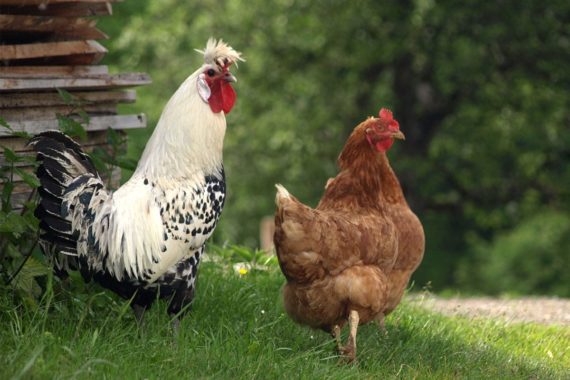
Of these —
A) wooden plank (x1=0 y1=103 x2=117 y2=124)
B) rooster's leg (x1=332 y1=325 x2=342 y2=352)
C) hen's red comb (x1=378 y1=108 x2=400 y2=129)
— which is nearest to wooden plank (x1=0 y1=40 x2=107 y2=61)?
wooden plank (x1=0 y1=103 x2=117 y2=124)

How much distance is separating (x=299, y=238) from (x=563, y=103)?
12.4m

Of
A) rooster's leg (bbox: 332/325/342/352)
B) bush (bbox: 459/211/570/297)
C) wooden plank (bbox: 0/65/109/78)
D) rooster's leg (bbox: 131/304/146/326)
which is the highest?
wooden plank (bbox: 0/65/109/78)

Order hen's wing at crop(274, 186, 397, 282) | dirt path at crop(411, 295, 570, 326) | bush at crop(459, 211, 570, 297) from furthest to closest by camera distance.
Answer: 1. bush at crop(459, 211, 570, 297)
2. dirt path at crop(411, 295, 570, 326)
3. hen's wing at crop(274, 186, 397, 282)

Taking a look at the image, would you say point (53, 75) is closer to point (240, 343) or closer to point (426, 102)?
point (240, 343)

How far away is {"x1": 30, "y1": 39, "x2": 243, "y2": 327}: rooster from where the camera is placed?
616cm

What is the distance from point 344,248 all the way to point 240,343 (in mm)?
869

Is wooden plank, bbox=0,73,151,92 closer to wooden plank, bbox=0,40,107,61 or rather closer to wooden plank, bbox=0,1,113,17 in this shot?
wooden plank, bbox=0,40,107,61

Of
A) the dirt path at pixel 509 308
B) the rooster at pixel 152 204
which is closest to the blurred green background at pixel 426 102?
the dirt path at pixel 509 308

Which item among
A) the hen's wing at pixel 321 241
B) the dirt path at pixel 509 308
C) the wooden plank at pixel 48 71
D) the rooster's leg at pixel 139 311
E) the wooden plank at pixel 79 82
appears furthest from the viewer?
the dirt path at pixel 509 308

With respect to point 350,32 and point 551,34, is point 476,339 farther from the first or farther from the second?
point 350,32

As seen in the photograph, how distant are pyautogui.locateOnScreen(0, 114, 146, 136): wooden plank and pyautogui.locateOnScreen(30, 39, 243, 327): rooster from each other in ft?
2.24

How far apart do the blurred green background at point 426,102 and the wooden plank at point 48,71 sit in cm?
818

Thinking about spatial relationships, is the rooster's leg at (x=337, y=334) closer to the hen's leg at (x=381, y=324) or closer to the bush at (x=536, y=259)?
the hen's leg at (x=381, y=324)

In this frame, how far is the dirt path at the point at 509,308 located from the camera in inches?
Answer: 372
